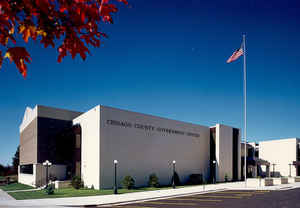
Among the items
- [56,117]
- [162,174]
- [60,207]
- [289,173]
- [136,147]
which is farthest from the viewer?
[289,173]

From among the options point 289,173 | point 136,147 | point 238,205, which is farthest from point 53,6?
point 289,173

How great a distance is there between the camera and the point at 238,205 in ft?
59.6

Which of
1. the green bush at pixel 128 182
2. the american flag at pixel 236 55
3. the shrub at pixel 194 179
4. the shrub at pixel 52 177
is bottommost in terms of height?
the shrub at pixel 194 179

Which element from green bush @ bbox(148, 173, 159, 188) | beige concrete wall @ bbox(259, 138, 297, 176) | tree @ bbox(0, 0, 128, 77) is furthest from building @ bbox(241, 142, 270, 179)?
tree @ bbox(0, 0, 128, 77)

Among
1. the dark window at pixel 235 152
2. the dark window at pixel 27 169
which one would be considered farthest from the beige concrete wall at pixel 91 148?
the dark window at pixel 235 152

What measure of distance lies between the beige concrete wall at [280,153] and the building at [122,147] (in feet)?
67.1

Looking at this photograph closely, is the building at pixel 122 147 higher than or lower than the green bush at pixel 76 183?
higher

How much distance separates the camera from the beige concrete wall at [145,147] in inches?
1206

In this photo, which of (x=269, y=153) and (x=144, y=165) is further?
(x=269, y=153)

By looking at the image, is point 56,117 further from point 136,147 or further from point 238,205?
point 238,205

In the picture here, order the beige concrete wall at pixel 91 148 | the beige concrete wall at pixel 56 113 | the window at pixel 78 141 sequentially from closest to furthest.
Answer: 1. the beige concrete wall at pixel 91 148
2. the window at pixel 78 141
3. the beige concrete wall at pixel 56 113

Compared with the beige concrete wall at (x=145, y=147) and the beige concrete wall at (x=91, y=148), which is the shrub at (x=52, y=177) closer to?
the beige concrete wall at (x=91, y=148)

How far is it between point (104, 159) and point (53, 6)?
28019 millimetres

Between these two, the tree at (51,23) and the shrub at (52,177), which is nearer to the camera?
the tree at (51,23)
